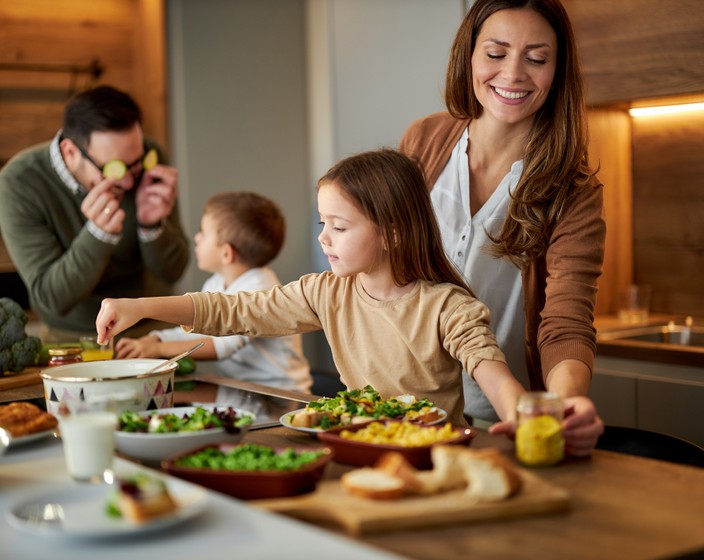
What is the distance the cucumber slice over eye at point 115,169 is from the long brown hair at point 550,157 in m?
1.32

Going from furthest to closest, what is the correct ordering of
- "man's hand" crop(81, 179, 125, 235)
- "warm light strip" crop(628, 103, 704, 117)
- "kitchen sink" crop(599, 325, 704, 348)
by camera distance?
"warm light strip" crop(628, 103, 704, 117) < "kitchen sink" crop(599, 325, 704, 348) < "man's hand" crop(81, 179, 125, 235)

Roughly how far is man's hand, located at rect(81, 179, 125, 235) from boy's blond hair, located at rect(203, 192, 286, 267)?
0.29m

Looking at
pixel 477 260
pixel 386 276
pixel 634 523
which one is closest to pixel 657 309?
pixel 477 260

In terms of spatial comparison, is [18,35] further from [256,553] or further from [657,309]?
[256,553]

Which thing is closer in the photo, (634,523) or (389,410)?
(634,523)

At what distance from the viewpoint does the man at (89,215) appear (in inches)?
117

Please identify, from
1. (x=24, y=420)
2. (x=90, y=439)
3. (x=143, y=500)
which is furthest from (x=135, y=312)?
(x=143, y=500)

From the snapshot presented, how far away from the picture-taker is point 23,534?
44.3 inches

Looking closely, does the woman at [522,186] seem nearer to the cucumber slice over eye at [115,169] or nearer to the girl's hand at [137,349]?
the girl's hand at [137,349]

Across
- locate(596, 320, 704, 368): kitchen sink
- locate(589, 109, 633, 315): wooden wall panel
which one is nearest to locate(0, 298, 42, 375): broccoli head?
locate(596, 320, 704, 368): kitchen sink

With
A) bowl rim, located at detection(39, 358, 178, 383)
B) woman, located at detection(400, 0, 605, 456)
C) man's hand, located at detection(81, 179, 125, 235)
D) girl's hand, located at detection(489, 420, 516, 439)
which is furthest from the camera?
man's hand, located at detection(81, 179, 125, 235)

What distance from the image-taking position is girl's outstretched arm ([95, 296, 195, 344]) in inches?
73.0

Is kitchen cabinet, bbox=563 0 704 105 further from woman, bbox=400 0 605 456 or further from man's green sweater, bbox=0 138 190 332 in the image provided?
man's green sweater, bbox=0 138 190 332

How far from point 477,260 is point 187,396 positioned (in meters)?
0.71
